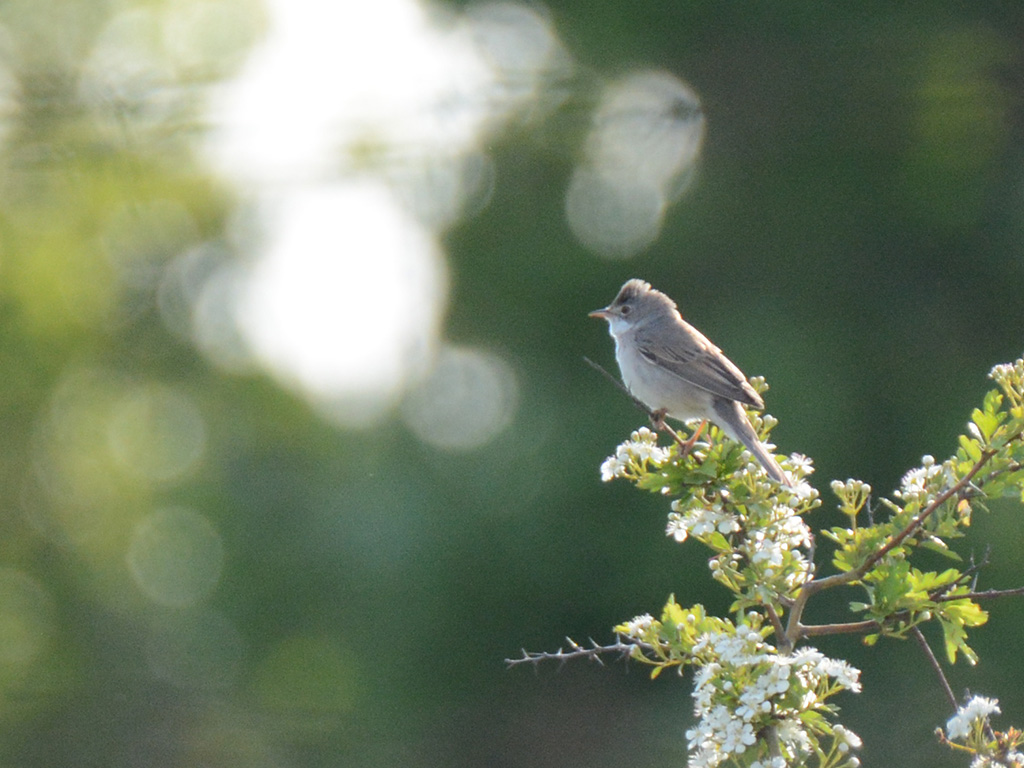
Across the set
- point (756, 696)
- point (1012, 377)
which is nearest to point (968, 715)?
point (756, 696)

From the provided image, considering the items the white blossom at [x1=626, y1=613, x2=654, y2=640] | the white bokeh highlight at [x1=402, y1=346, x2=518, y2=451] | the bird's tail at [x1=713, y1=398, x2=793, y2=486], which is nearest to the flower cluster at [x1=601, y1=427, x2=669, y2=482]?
the bird's tail at [x1=713, y1=398, x2=793, y2=486]

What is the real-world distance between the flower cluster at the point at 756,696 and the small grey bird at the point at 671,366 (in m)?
2.43

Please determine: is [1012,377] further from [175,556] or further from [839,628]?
[175,556]

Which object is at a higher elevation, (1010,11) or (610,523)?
(1010,11)

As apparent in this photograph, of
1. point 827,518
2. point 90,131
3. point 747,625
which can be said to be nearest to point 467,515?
point 827,518

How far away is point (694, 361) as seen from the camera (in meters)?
5.82

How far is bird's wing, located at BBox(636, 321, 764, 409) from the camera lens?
546cm

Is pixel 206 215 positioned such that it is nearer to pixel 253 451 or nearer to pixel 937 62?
pixel 253 451

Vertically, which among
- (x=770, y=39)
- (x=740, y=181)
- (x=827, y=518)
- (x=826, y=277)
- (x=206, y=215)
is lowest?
(x=827, y=518)

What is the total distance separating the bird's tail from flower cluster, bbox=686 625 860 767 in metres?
0.70

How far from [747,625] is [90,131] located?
707cm

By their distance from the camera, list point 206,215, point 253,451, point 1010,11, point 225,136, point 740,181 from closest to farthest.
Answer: point 225,136, point 1010,11, point 740,181, point 253,451, point 206,215

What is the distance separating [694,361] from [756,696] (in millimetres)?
3543

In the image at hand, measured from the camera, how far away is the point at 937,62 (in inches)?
437
